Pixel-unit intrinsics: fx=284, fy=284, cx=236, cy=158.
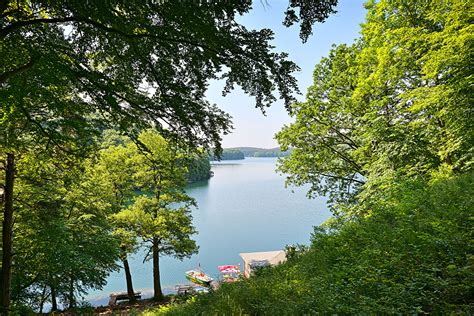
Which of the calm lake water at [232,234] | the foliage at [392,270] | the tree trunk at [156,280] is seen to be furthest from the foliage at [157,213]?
the foliage at [392,270]

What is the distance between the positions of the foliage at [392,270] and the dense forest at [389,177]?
2 cm

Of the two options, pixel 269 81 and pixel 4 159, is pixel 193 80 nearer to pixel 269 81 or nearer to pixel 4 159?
pixel 269 81

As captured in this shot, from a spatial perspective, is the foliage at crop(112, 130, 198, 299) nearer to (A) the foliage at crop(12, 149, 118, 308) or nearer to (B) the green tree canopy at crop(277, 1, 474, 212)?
(A) the foliage at crop(12, 149, 118, 308)

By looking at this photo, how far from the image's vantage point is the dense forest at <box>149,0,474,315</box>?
10.6 feet

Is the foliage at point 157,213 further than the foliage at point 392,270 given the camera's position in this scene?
Yes

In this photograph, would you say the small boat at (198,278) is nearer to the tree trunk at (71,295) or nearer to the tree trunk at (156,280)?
the tree trunk at (156,280)

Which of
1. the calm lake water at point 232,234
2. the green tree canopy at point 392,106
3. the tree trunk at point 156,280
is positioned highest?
the green tree canopy at point 392,106

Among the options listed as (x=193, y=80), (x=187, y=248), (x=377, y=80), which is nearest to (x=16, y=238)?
(x=187, y=248)

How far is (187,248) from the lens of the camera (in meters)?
14.2

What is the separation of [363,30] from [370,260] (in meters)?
9.08

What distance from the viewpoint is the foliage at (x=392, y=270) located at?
275 cm

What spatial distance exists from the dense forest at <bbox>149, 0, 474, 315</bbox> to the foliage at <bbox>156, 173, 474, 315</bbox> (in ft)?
0.06

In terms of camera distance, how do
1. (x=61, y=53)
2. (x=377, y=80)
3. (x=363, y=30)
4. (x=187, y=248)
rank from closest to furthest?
(x=61, y=53) < (x=377, y=80) < (x=363, y=30) < (x=187, y=248)

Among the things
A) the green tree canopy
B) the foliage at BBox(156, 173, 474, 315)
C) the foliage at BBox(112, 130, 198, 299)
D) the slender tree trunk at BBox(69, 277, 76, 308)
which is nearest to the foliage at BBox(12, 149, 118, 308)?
the slender tree trunk at BBox(69, 277, 76, 308)
